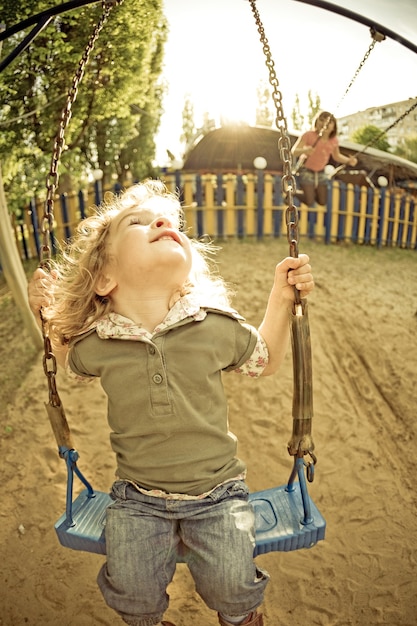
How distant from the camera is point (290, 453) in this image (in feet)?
5.00

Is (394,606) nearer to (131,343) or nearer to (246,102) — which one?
(131,343)

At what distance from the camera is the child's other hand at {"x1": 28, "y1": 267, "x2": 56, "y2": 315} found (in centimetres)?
165

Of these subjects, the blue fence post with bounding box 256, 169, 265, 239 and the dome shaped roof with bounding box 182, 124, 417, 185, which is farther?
the blue fence post with bounding box 256, 169, 265, 239

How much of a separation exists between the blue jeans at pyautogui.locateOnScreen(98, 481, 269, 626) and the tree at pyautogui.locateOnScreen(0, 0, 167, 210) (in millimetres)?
2982

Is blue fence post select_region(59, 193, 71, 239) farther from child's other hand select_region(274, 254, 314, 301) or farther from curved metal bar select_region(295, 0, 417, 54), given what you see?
child's other hand select_region(274, 254, 314, 301)

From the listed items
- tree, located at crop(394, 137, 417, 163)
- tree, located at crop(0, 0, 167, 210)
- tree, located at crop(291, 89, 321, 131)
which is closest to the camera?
Answer: tree, located at crop(394, 137, 417, 163)

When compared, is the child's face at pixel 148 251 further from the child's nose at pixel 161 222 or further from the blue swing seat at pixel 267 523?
the blue swing seat at pixel 267 523

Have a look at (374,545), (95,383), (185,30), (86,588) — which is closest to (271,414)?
(374,545)

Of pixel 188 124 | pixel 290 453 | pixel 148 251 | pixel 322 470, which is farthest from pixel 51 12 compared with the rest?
pixel 188 124

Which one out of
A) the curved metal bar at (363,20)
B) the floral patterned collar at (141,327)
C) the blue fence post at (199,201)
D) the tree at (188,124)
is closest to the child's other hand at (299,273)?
the floral patterned collar at (141,327)

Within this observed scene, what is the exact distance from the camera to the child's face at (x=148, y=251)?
57.9 inches

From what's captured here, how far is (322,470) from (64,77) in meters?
3.39

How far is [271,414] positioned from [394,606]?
1350 mm

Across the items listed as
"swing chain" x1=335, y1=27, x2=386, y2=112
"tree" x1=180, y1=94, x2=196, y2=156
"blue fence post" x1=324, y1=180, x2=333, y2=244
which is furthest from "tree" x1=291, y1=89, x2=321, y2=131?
"blue fence post" x1=324, y1=180, x2=333, y2=244
